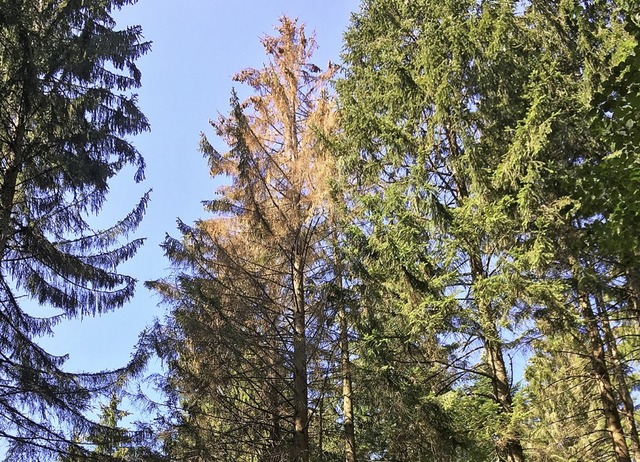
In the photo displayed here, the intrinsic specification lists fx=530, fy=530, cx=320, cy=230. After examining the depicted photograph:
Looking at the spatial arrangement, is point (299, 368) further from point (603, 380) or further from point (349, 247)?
point (603, 380)

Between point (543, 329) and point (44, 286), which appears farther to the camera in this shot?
point (44, 286)

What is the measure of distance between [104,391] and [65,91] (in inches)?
185

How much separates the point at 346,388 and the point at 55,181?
5675 mm

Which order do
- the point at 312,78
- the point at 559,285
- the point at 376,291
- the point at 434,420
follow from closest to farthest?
the point at 559,285
the point at 434,420
the point at 376,291
the point at 312,78

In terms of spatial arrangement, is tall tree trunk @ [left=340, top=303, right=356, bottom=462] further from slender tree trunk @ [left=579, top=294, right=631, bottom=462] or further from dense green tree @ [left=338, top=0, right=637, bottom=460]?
slender tree trunk @ [left=579, top=294, right=631, bottom=462]

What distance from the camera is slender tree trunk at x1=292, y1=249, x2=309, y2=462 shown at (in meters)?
7.02

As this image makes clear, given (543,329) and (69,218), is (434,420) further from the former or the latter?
(69,218)

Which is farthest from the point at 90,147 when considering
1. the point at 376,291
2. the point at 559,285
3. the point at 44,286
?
the point at 559,285

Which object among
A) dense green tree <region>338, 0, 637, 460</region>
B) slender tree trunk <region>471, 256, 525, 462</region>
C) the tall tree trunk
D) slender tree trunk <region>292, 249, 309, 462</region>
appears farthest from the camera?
the tall tree trunk

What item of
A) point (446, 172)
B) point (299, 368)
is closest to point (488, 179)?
point (446, 172)

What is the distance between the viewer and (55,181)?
8.27 meters

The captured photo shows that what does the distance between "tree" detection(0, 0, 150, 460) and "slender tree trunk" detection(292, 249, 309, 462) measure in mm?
2731

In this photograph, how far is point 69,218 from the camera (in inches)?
328

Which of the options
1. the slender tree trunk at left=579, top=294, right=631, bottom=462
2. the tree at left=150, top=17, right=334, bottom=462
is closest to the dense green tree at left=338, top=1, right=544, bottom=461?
the tree at left=150, top=17, right=334, bottom=462
